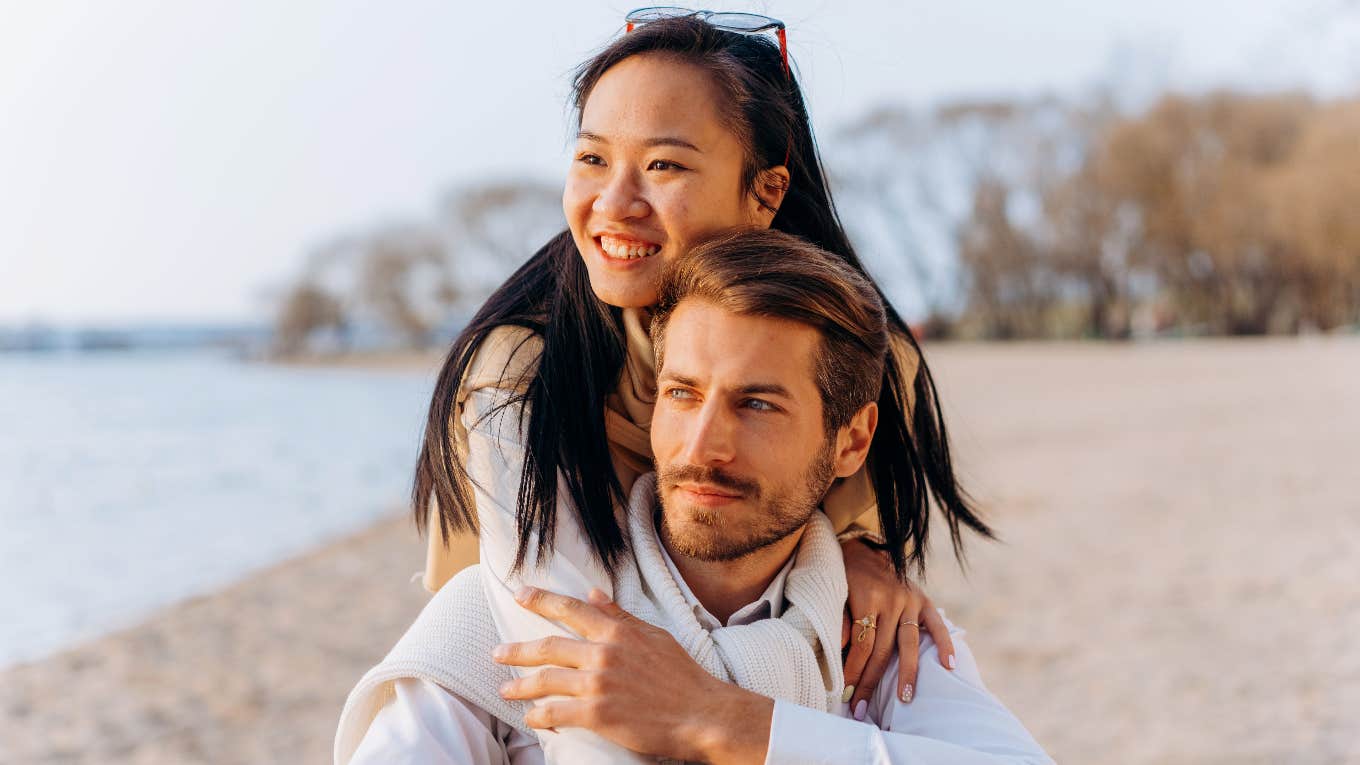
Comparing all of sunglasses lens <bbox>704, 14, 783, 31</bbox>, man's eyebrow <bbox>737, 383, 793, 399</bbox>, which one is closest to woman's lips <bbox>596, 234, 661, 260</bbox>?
man's eyebrow <bbox>737, 383, 793, 399</bbox>

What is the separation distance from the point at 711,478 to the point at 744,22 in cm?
Result: 113

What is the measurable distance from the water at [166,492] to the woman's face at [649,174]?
3.45 ft

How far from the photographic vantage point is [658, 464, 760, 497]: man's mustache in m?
2.30

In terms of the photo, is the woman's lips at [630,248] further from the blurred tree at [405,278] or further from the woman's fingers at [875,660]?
the blurred tree at [405,278]

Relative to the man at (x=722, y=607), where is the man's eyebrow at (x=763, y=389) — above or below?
above

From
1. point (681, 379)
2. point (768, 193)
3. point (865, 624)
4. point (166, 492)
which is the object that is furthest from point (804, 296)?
point (166, 492)

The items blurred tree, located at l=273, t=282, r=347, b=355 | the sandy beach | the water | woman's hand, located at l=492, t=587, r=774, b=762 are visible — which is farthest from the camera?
blurred tree, located at l=273, t=282, r=347, b=355

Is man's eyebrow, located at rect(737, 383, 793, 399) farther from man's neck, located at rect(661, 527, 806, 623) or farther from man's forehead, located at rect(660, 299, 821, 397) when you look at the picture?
man's neck, located at rect(661, 527, 806, 623)

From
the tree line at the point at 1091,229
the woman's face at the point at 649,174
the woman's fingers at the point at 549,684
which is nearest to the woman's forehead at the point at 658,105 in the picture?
the woman's face at the point at 649,174

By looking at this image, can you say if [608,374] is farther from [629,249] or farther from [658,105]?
[658,105]

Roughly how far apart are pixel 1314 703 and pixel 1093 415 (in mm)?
17762

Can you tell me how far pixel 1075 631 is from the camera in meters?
9.36

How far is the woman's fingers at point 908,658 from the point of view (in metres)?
2.61

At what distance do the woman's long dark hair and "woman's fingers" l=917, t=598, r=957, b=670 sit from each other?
0.58 feet
